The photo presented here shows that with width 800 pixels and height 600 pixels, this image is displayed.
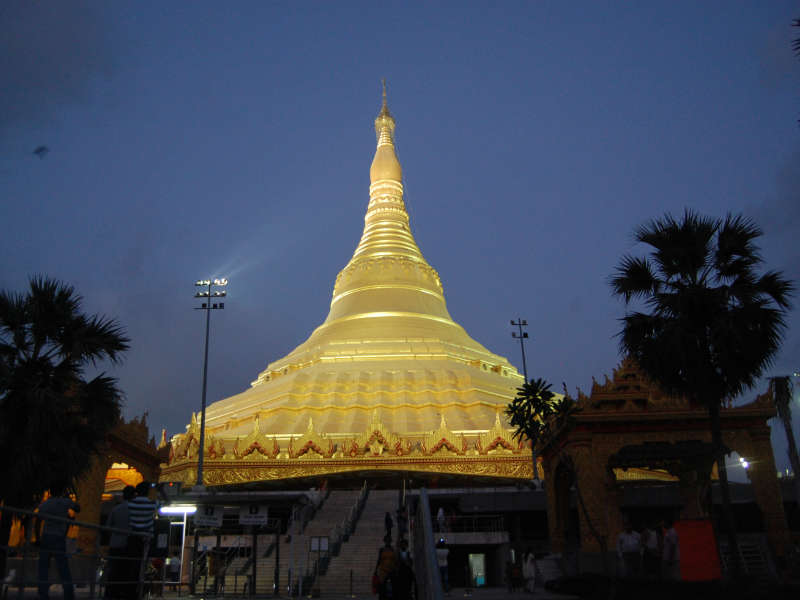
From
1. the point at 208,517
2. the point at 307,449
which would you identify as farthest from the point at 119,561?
the point at 307,449

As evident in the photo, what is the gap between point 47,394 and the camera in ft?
38.8

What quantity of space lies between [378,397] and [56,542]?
2569cm

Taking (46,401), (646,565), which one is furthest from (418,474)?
(46,401)

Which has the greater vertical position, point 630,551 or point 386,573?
point 630,551

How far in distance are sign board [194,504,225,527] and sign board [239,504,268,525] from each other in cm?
43

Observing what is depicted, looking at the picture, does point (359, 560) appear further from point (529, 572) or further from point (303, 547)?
point (529, 572)

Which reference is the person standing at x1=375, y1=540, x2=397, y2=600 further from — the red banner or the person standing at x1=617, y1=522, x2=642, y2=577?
the person standing at x1=617, y1=522, x2=642, y2=577

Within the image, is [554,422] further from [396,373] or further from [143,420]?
[396,373]

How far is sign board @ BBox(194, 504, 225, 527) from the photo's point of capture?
42.7ft

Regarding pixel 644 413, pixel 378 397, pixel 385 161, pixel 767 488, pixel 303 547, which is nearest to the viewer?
pixel 767 488

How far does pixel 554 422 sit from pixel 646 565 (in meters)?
4.16

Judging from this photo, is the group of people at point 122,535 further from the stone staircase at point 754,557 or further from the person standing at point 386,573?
the stone staircase at point 754,557

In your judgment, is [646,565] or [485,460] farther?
[485,460]

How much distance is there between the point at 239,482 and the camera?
2742 centimetres
